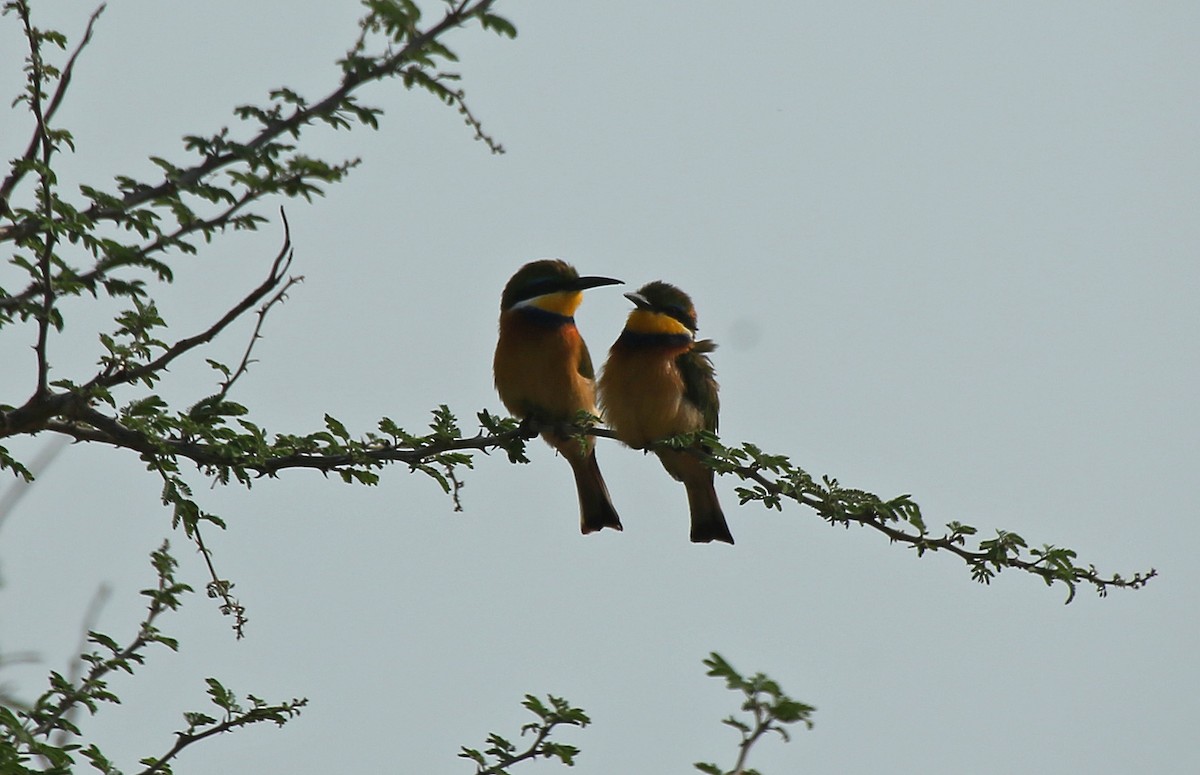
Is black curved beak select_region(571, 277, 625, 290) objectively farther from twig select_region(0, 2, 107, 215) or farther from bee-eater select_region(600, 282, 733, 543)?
twig select_region(0, 2, 107, 215)

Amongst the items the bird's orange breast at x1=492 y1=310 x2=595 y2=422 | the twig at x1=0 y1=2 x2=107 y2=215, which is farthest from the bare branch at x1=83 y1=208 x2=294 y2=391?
the bird's orange breast at x1=492 y1=310 x2=595 y2=422

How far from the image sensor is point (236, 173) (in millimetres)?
2912

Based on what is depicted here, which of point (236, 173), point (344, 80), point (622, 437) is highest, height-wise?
point (622, 437)

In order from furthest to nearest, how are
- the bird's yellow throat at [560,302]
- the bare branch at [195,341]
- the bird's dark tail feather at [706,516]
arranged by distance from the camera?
the bird's dark tail feather at [706,516]
the bird's yellow throat at [560,302]
the bare branch at [195,341]

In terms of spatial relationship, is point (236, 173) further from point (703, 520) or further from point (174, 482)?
point (703, 520)

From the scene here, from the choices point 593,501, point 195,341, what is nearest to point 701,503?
point 593,501

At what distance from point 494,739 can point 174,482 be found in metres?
1.05

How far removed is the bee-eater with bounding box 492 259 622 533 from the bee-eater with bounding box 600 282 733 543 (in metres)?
0.17

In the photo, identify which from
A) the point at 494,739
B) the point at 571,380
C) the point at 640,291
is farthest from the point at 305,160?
the point at 640,291

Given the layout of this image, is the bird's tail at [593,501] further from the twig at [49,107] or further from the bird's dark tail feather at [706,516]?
the twig at [49,107]

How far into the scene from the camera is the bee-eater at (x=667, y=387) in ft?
20.1

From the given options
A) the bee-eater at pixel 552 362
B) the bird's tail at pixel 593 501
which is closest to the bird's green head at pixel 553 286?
the bee-eater at pixel 552 362

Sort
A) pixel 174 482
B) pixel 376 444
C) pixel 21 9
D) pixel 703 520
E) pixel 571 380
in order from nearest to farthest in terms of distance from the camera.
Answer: pixel 21 9 → pixel 174 482 → pixel 376 444 → pixel 571 380 → pixel 703 520

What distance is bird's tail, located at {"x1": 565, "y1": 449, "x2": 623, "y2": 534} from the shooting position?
646 centimetres
